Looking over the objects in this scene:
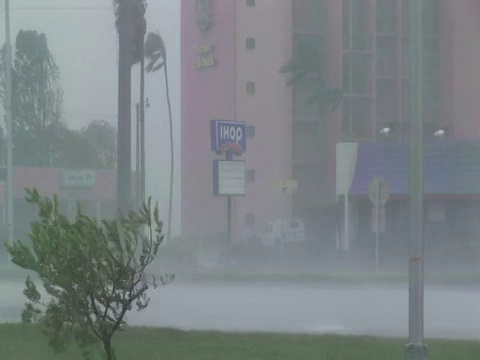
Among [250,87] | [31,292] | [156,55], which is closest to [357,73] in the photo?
[250,87]

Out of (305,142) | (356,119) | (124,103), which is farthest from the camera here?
(356,119)

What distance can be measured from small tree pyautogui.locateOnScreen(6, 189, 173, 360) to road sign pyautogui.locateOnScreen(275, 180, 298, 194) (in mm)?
20619

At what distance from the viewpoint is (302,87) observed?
30.0 metres

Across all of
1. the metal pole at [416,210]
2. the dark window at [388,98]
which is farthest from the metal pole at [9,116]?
the metal pole at [416,210]

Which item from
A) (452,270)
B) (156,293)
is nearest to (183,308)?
(156,293)

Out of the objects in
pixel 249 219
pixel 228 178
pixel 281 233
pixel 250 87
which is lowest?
pixel 281 233

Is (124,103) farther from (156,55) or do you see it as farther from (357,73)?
(357,73)

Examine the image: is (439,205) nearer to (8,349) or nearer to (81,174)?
(81,174)

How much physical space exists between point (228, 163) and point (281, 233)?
13.2 ft

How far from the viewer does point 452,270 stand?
81.6 ft

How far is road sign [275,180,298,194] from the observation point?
89.1 feet

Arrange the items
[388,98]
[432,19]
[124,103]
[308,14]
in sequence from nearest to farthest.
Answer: [124,103] → [432,19] → [388,98] → [308,14]

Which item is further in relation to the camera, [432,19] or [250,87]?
[250,87]

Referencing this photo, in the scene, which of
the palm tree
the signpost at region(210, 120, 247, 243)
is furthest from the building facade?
the palm tree
